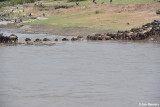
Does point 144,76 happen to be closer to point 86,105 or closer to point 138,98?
point 138,98

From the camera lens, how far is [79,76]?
54.3 ft

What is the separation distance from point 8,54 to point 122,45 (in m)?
8.20

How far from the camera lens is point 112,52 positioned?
2492cm

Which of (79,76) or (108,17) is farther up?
(108,17)

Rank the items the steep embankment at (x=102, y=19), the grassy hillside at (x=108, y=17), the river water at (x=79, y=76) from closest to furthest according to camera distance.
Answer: the river water at (x=79, y=76) → the steep embankment at (x=102, y=19) → the grassy hillside at (x=108, y=17)

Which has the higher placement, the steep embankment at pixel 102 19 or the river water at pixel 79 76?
the steep embankment at pixel 102 19

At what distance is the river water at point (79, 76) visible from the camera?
12.6m

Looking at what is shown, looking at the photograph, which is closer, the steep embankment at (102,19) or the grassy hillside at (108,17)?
the steep embankment at (102,19)

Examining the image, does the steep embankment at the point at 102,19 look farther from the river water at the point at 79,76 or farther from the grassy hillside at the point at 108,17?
the river water at the point at 79,76

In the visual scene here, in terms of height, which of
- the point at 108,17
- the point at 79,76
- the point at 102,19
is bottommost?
the point at 79,76

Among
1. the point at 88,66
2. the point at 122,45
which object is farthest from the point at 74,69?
the point at 122,45

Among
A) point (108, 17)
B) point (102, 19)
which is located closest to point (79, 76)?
point (102, 19)

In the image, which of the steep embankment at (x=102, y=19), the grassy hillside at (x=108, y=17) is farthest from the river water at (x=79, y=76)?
the grassy hillside at (x=108, y=17)

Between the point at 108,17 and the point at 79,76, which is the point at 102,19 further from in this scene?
the point at 79,76
